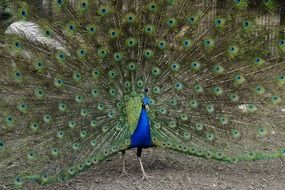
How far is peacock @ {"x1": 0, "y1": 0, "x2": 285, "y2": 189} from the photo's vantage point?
13.5 ft

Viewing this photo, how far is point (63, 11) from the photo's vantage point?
4.12m

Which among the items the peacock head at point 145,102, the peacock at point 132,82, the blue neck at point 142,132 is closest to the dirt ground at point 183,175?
the peacock at point 132,82

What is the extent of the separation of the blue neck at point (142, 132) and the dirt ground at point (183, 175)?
39 cm

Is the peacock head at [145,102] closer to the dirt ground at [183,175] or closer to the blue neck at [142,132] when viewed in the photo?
the blue neck at [142,132]

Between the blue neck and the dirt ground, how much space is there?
1.28 ft

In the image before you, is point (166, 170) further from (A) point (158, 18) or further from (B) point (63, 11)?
(B) point (63, 11)

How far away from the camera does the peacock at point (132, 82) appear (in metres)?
4.12

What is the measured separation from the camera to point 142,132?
4.21m

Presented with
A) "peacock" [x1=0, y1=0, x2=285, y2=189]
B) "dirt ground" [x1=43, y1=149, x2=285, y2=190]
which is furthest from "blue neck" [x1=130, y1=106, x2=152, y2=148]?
"dirt ground" [x1=43, y1=149, x2=285, y2=190]

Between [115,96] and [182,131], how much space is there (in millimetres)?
689

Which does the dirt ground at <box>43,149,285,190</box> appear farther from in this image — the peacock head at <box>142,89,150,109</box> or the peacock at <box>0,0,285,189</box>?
the peacock head at <box>142,89,150,109</box>

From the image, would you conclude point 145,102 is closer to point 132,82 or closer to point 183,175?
point 132,82

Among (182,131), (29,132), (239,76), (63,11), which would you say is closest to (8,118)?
(29,132)

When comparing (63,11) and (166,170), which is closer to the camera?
(63,11)
